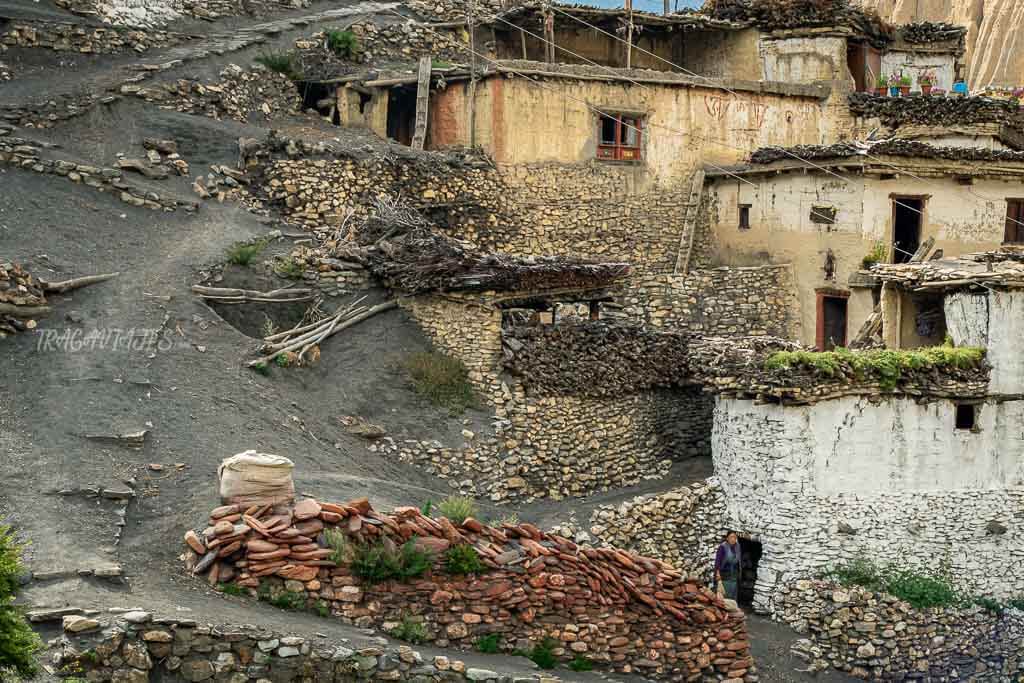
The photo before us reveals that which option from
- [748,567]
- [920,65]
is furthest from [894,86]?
[748,567]

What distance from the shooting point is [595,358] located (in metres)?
26.0

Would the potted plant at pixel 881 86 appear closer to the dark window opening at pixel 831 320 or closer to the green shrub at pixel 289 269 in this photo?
the dark window opening at pixel 831 320

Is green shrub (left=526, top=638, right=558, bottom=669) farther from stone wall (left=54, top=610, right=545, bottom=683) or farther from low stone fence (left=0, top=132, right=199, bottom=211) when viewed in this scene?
low stone fence (left=0, top=132, right=199, bottom=211)

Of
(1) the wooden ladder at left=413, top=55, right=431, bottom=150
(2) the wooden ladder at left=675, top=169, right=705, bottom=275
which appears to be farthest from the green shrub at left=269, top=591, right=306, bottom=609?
(2) the wooden ladder at left=675, top=169, right=705, bottom=275

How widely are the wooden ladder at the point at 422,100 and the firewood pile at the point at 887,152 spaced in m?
7.10

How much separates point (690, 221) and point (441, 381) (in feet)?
30.2

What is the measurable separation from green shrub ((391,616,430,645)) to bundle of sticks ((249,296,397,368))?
733 cm

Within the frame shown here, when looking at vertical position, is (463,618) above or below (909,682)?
above

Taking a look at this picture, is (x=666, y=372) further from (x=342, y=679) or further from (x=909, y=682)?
(x=342, y=679)

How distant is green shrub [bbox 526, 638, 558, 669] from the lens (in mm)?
17953

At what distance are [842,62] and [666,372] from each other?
13.1 m

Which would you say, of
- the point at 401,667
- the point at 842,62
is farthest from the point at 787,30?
the point at 401,667

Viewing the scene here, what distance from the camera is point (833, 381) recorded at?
2355cm

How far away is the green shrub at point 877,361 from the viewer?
2342cm
